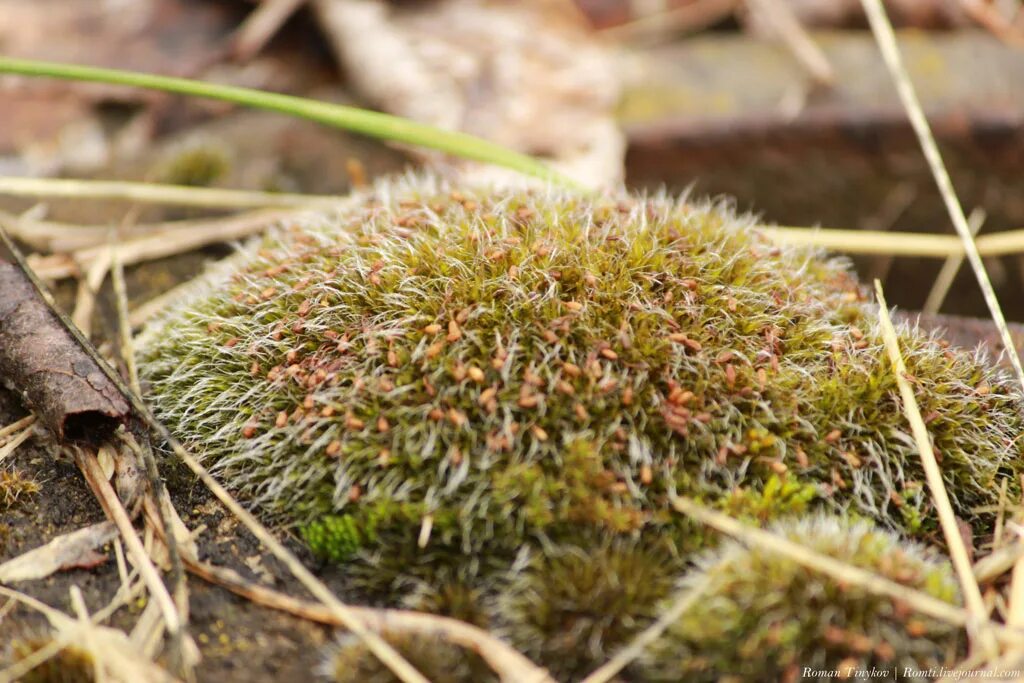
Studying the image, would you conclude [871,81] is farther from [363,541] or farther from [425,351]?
[363,541]

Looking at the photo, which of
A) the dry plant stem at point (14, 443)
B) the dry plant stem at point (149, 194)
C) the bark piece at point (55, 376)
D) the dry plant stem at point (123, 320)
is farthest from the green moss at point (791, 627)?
the dry plant stem at point (149, 194)

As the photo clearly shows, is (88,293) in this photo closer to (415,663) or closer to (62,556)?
(62,556)

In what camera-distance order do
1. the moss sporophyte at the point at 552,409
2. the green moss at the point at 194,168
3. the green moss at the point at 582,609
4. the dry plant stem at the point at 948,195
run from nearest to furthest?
the green moss at the point at 582,609 → the moss sporophyte at the point at 552,409 → the dry plant stem at the point at 948,195 → the green moss at the point at 194,168

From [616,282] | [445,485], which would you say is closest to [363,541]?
[445,485]

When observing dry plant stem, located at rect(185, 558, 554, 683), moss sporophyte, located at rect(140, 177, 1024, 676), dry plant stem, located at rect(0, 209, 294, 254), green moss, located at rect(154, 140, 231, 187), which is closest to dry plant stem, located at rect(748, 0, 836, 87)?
moss sporophyte, located at rect(140, 177, 1024, 676)

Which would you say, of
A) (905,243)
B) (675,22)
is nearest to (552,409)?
(905,243)

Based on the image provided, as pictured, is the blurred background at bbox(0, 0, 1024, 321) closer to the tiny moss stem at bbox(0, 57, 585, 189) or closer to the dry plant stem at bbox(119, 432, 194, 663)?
the tiny moss stem at bbox(0, 57, 585, 189)

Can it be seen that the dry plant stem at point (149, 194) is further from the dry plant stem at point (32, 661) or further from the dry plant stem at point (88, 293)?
the dry plant stem at point (32, 661)
